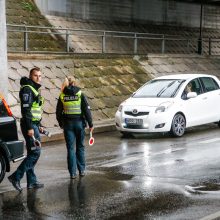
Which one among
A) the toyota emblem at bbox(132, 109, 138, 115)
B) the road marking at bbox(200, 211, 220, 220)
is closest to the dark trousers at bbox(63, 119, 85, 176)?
the road marking at bbox(200, 211, 220, 220)

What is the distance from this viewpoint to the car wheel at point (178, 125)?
1530 centimetres

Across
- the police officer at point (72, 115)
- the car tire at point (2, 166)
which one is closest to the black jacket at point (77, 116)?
the police officer at point (72, 115)

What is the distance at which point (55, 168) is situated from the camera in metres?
11.0

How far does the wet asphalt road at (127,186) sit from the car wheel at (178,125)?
1332 mm

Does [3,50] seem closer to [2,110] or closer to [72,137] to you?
[72,137]

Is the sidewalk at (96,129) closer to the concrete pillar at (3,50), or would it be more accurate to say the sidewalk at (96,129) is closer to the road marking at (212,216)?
the concrete pillar at (3,50)

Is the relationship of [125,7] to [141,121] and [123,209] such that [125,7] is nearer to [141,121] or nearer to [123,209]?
[141,121]

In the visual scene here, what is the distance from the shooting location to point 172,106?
15406mm

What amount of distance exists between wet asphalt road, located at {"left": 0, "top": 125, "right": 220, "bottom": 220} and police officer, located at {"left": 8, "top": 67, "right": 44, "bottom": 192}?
9.7 inches

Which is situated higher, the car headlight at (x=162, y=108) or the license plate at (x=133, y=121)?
the car headlight at (x=162, y=108)

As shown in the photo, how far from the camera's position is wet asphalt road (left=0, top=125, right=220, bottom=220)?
7535mm

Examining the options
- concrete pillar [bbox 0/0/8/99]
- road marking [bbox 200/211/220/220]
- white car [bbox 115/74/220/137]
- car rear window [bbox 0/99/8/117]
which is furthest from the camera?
white car [bbox 115/74/220/137]

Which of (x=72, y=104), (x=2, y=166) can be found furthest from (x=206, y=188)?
(x=2, y=166)

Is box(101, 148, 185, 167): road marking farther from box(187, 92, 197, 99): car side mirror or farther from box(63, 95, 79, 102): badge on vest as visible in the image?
box(187, 92, 197, 99): car side mirror
